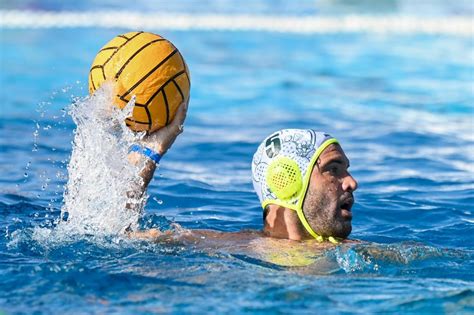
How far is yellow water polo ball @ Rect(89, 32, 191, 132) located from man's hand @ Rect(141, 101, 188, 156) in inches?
1.0

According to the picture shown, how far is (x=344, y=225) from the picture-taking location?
4.61 meters

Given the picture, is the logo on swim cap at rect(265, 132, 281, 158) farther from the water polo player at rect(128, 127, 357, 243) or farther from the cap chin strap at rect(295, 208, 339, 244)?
the cap chin strap at rect(295, 208, 339, 244)

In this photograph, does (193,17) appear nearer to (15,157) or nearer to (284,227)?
(15,157)

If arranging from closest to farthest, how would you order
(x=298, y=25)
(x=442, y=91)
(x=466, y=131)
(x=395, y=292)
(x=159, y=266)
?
(x=395, y=292) < (x=159, y=266) < (x=466, y=131) < (x=442, y=91) < (x=298, y=25)

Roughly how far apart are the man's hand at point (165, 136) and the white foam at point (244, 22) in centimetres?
1303

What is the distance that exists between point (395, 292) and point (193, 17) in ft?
51.6

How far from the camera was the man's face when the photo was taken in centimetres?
459

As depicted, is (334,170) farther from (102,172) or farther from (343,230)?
(102,172)

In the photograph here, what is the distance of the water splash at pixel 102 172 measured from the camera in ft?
15.3

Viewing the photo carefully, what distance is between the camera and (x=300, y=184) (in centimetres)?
463

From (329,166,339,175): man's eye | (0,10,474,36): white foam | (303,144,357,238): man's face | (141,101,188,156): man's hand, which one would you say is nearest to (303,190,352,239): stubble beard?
(303,144,357,238): man's face

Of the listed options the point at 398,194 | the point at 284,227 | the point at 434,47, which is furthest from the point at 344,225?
the point at 434,47

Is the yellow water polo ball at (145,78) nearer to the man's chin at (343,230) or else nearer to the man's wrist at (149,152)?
the man's wrist at (149,152)

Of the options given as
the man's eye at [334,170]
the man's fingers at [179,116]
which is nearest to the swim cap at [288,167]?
the man's eye at [334,170]
